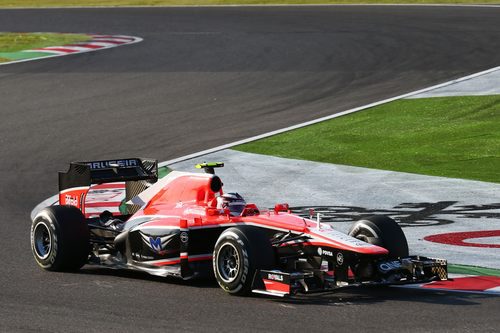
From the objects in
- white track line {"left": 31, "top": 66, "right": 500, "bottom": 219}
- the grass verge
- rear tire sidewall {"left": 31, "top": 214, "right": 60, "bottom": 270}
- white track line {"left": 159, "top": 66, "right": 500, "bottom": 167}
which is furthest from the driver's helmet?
the grass verge

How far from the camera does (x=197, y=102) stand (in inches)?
993

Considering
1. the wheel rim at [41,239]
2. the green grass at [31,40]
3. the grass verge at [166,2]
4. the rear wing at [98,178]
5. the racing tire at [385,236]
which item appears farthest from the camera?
the grass verge at [166,2]

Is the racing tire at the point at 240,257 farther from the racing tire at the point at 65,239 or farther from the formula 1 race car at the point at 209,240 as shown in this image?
the racing tire at the point at 65,239

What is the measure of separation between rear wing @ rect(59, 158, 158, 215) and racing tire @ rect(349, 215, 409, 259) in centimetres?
320

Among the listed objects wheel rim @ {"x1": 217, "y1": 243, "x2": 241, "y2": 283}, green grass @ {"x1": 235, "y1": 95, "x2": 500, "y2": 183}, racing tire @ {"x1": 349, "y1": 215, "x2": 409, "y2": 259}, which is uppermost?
green grass @ {"x1": 235, "y1": 95, "x2": 500, "y2": 183}

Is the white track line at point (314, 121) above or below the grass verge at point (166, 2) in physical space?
below

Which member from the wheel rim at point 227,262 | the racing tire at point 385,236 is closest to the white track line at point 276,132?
the wheel rim at point 227,262

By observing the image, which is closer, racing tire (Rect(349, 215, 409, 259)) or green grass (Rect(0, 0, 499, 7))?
racing tire (Rect(349, 215, 409, 259))

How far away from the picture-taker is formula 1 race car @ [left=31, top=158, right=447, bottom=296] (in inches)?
403

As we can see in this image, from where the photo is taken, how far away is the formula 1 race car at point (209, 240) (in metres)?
10.2

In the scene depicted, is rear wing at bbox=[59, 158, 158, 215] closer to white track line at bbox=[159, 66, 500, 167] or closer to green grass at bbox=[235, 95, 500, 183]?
white track line at bbox=[159, 66, 500, 167]

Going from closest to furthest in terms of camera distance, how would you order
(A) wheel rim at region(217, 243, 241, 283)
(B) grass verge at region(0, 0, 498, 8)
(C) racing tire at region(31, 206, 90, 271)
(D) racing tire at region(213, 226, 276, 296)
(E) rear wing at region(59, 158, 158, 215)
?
(D) racing tire at region(213, 226, 276, 296)
(A) wheel rim at region(217, 243, 241, 283)
(C) racing tire at region(31, 206, 90, 271)
(E) rear wing at region(59, 158, 158, 215)
(B) grass verge at region(0, 0, 498, 8)

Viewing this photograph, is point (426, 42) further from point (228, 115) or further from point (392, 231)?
A: point (392, 231)

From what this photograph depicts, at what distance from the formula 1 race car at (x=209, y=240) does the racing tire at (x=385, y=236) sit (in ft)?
0.03
